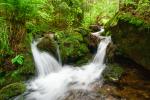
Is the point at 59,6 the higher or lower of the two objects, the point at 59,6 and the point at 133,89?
the higher

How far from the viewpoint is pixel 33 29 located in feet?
28.4

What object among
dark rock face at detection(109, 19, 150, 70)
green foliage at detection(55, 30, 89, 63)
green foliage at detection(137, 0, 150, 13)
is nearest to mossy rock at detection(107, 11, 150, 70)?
dark rock face at detection(109, 19, 150, 70)

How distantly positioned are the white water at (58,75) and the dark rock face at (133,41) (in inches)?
43.4

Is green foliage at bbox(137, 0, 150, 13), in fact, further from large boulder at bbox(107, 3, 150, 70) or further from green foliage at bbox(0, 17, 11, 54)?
green foliage at bbox(0, 17, 11, 54)

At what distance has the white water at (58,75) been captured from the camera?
6.25m

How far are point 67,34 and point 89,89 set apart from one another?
3.54 meters

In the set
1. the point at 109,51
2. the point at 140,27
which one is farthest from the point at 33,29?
the point at 140,27

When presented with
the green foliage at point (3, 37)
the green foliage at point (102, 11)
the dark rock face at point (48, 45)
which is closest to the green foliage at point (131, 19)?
the dark rock face at point (48, 45)

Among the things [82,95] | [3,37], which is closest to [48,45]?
[3,37]

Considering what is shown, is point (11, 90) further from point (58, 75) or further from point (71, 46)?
point (71, 46)

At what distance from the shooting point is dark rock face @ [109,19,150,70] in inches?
229

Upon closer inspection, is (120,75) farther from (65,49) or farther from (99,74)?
(65,49)

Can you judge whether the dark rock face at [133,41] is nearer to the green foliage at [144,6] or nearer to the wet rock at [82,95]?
the green foliage at [144,6]

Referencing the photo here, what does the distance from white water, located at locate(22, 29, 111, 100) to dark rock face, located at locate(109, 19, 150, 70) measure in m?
1.10
